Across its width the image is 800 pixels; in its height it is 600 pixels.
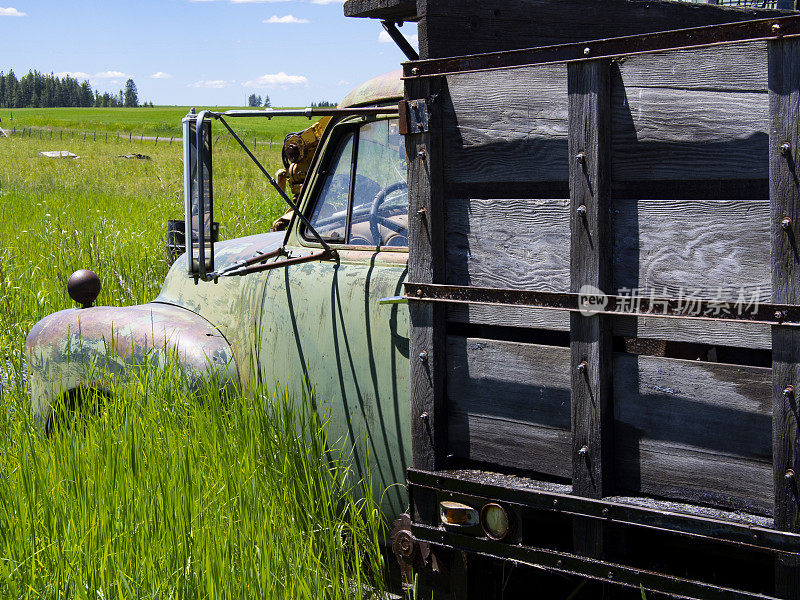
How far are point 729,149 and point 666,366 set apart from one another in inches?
19.2

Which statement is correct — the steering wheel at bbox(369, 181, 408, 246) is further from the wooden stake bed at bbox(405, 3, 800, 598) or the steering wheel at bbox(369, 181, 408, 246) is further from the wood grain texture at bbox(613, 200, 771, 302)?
the wood grain texture at bbox(613, 200, 771, 302)

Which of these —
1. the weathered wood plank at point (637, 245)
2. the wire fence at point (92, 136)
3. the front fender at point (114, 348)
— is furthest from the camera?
the wire fence at point (92, 136)

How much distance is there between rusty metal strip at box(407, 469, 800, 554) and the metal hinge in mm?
920

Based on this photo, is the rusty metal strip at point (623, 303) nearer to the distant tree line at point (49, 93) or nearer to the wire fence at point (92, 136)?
the wire fence at point (92, 136)

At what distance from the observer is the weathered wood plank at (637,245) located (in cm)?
173

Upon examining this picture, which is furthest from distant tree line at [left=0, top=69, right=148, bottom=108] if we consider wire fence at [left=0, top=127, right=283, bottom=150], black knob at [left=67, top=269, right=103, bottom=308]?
black knob at [left=67, top=269, right=103, bottom=308]

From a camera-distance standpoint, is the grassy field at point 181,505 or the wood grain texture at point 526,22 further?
the grassy field at point 181,505

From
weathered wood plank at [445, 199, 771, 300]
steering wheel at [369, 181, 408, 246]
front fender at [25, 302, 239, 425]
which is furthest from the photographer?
front fender at [25, 302, 239, 425]

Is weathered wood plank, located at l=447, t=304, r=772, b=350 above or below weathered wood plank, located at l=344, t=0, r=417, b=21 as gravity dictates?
below

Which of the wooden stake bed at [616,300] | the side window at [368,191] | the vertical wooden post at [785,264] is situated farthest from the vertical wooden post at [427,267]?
the vertical wooden post at [785,264]

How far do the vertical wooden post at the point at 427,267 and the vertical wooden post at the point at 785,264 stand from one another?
0.83 meters

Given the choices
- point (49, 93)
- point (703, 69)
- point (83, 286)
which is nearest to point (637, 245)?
point (703, 69)

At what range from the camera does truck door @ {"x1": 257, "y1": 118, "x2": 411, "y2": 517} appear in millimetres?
2750

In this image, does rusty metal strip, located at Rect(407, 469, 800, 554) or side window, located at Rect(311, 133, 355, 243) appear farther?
side window, located at Rect(311, 133, 355, 243)
